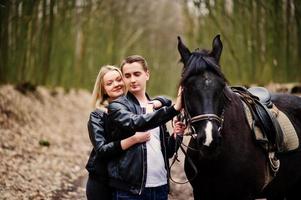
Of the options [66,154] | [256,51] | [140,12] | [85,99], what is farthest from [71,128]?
[140,12]

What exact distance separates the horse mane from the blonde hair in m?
0.60

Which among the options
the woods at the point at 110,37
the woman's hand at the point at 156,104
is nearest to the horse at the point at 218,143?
the woman's hand at the point at 156,104

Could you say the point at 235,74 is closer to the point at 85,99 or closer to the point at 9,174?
the point at 9,174

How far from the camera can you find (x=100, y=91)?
3.55 meters

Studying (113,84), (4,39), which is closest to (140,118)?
(113,84)

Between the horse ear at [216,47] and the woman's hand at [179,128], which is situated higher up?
the horse ear at [216,47]

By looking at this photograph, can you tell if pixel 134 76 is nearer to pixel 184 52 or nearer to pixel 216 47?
pixel 184 52

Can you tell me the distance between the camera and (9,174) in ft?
18.7

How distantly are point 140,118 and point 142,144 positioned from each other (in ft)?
0.71

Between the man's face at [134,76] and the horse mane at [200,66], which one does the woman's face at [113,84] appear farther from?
the horse mane at [200,66]

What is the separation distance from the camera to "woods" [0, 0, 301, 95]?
7793mm

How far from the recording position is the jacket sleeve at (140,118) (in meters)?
3.03

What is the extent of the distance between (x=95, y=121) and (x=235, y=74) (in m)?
7.53

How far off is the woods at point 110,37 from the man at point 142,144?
4.12 metres
